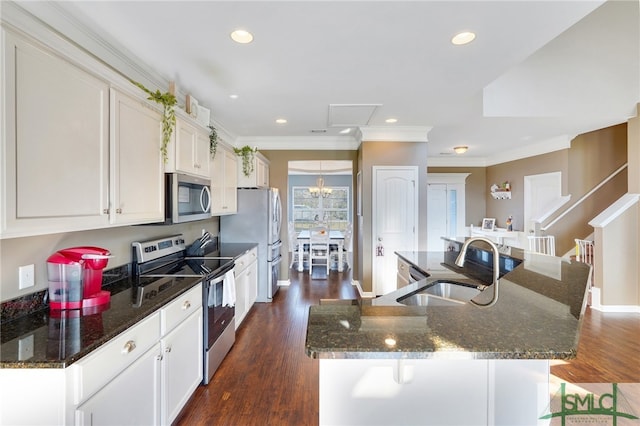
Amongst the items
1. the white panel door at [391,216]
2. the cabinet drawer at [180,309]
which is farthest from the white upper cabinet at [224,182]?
the white panel door at [391,216]

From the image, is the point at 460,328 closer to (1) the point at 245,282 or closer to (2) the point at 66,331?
(2) the point at 66,331

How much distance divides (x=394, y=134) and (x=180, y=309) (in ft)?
12.1

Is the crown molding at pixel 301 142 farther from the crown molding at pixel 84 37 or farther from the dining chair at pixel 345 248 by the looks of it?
the crown molding at pixel 84 37

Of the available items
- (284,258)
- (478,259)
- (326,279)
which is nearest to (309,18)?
(478,259)

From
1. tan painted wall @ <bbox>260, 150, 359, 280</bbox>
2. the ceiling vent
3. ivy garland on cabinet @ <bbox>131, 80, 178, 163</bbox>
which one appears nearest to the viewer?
ivy garland on cabinet @ <bbox>131, 80, 178, 163</bbox>

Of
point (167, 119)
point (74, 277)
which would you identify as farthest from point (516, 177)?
point (74, 277)

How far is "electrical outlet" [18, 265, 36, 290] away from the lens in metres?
1.40

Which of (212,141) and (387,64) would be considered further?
(212,141)

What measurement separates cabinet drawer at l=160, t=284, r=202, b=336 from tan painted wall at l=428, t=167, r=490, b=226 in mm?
6365

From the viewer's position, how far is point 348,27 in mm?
1852

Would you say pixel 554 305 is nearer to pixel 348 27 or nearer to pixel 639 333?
pixel 348 27

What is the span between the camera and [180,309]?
1.79 m

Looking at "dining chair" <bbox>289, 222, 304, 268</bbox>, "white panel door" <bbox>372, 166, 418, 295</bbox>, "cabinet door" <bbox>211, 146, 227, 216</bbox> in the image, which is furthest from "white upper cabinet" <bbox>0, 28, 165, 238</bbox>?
"dining chair" <bbox>289, 222, 304, 268</bbox>

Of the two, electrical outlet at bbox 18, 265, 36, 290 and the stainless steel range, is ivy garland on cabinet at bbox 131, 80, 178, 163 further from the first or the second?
electrical outlet at bbox 18, 265, 36, 290
